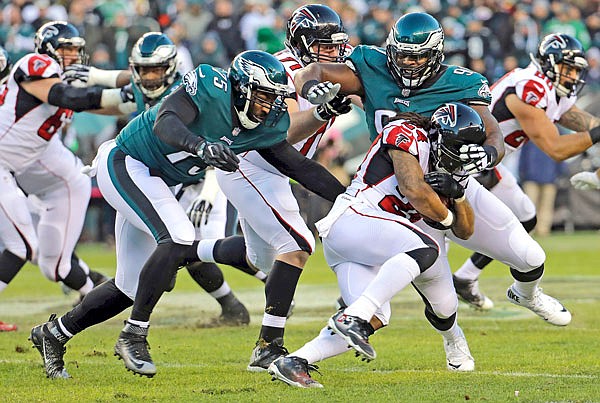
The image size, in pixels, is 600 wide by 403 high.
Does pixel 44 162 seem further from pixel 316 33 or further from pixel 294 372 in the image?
pixel 294 372

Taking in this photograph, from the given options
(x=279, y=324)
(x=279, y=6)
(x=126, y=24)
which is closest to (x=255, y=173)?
(x=279, y=324)

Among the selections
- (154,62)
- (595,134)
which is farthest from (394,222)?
(595,134)

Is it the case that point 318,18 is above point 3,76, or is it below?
above

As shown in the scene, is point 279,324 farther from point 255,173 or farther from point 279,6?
point 279,6

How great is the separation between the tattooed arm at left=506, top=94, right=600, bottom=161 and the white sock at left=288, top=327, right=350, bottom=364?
9.06 ft

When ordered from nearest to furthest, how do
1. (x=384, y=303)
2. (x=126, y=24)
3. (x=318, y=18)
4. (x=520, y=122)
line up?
1. (x=384, y=303)
2. (x=318, y=18)
3. (x=520, y=122)
4. (x=126, y=24)

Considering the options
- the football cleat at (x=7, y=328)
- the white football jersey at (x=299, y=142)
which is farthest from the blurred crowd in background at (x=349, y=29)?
the white football jersey at (x=299, y=142)

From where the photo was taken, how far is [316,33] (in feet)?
19.7

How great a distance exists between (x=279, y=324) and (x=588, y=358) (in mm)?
1563

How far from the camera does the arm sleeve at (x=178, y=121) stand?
482cm

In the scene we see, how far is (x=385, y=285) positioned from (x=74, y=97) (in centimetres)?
285

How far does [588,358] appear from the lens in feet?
18.5

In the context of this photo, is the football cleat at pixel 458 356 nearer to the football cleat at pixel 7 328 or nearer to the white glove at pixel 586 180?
the white glove at pixel 586 180

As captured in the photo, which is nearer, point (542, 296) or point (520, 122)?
point (542, 296)
